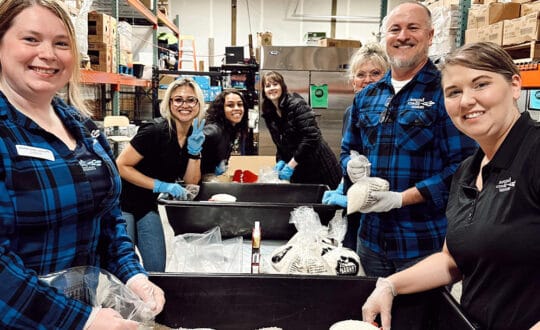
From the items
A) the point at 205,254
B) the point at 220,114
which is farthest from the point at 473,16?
the point at 205,254

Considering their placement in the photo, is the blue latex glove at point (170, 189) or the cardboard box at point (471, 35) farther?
the cardboard box at point (471, 35)

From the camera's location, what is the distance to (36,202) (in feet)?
2.93

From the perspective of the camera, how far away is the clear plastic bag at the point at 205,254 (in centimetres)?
165

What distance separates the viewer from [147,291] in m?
1.16

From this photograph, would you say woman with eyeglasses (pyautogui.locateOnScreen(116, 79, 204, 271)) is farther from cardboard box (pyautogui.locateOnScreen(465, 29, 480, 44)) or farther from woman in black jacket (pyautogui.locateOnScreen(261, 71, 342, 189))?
cardboard box (pyautogui.locateOnScreen(465, 29, 480, 44))

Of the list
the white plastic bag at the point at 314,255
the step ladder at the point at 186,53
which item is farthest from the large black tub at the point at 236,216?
the step ladder at the point at 186,53

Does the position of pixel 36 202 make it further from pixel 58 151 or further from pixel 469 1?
pixel 469 1

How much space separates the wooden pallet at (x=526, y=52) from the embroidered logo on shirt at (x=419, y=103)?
107 cm

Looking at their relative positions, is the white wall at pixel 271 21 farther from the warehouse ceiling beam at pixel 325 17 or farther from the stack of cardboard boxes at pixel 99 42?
the stack of cardboard boxes at pixel 99 42

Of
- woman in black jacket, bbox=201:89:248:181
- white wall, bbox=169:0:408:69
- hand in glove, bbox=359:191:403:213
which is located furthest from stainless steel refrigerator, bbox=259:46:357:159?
hand in glove, bbox=359:191:403:213

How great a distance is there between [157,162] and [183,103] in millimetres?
342

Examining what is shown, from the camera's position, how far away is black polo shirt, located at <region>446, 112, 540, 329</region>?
894mm

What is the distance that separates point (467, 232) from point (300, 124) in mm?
2237

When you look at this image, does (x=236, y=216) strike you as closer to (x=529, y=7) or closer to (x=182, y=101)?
(x=182, y=101)
